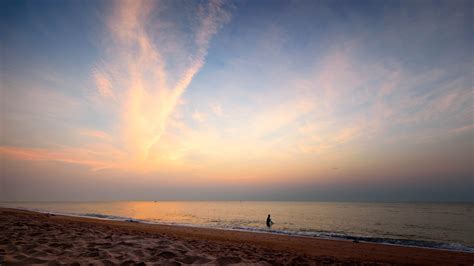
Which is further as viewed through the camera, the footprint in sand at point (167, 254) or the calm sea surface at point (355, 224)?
the calm sea surface at point (355, 224)

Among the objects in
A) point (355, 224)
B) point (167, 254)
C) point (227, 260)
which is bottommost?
point (355, 224)

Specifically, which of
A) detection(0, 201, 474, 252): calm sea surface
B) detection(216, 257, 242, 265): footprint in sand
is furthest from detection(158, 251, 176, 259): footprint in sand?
detection(0, 201, 474, 252): calm sea surface

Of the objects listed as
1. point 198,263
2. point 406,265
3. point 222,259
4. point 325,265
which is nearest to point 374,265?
point 325,265

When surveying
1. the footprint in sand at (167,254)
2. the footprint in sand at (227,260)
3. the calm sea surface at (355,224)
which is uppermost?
the footprint in sand at (167,254)

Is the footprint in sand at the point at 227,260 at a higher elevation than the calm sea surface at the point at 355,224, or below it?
higher

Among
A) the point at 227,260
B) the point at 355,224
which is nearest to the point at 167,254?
the point at 227,260

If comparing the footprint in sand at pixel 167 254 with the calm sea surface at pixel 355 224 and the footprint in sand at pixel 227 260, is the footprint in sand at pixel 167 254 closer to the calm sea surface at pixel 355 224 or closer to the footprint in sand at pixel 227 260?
the footprint in sand at pixel 227 260

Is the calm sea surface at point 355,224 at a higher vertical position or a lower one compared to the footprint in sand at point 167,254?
A: lower

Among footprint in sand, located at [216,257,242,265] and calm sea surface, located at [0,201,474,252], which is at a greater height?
footprint in sand, located at [216,257,242,265]

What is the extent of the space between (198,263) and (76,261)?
304cm

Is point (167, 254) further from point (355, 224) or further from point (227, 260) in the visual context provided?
point (355, 224)

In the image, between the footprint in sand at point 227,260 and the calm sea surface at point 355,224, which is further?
the calm sea surface at point 355,224

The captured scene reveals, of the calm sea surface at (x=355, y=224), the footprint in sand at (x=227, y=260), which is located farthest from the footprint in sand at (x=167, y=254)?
the calm sea surface at (x=355, y=224)

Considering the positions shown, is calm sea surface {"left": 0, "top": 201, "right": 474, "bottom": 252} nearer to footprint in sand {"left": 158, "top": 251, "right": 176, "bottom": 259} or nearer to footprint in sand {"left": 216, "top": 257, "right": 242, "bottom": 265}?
footprint in sand {"left": 216, "top": 257, "right": 242, "bottom": 265}
